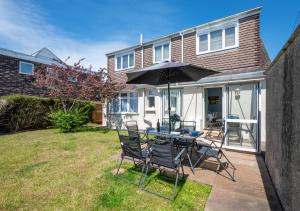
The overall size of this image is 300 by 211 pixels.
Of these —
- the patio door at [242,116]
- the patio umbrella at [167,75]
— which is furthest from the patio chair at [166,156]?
the patio door at [242,116]

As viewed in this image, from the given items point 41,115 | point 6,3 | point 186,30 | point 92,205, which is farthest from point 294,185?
point 41,115

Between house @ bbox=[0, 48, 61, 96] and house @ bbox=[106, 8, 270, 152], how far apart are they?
7.17m

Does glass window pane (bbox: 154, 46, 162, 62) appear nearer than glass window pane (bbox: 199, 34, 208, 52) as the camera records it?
No

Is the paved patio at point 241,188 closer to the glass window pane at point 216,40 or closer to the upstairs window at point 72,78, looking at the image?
the glass window pane at point 216,40

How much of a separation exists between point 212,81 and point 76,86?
31.5 ft

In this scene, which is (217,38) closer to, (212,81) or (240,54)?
(240,54)

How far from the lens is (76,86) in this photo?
44.4ft

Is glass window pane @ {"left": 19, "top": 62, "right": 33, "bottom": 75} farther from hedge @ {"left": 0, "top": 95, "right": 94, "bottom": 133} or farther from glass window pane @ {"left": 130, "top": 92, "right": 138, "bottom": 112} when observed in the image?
glass window pane @ {"left": 130, "top": 92, "right": 138, "bottom": 112}

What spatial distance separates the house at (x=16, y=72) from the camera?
622 inches

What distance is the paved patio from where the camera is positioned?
3.22 meters

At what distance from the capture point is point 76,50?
64.4ft

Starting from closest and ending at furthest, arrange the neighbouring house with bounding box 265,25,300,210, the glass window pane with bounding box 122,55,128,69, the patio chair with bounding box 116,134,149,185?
the neighbouring house with bounding box 265,25,300,210, the patio chair with bounding box 116,134,149,185, the glass window pane with bounding box 122,55,128,69

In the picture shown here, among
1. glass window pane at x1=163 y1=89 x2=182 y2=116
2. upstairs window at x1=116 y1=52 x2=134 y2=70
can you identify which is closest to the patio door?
glass window pane at x1=163 y1=89 x2=182 y2=116

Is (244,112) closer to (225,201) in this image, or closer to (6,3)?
(225,201)
